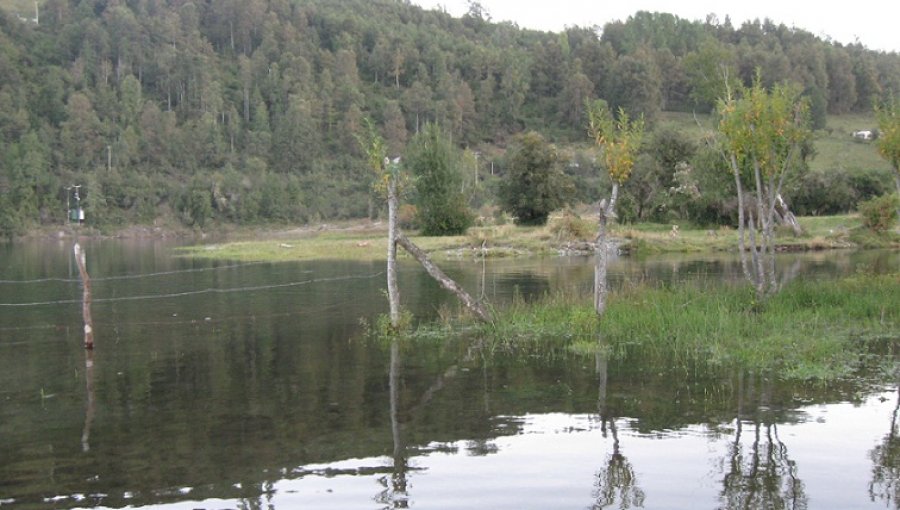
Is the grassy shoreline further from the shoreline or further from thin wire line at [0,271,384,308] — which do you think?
thin wire line at [0,271,384,308]

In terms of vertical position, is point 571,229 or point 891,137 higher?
point 891,137

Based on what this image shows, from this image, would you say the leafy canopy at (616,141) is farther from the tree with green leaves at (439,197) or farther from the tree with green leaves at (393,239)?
the tree with green leaves at (439,197)

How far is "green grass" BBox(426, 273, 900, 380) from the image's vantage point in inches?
782

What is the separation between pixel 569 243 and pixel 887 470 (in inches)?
2196

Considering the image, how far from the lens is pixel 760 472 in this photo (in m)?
12.4

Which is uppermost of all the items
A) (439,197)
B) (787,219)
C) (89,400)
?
(439,197)

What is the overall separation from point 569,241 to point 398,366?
48.8 m

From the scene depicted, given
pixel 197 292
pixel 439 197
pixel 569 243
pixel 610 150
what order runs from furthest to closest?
pixel 439 197, pixel 569 243, pixel 197 292, pixel 610 150

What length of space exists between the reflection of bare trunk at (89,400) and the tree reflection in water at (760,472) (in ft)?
32.1

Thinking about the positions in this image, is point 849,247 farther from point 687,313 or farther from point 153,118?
point 153,118

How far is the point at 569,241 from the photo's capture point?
225 feet

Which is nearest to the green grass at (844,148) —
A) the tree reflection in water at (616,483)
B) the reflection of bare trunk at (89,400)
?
the reflection of bare trunk at (89,400)

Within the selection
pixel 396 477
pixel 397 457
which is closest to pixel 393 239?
pixel 397 457

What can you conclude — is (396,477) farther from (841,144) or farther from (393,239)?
(841,144)
